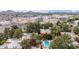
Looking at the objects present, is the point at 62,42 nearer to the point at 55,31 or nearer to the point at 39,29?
the point at 55,31

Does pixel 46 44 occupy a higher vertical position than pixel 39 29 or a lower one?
lower

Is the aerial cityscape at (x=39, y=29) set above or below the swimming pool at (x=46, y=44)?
above

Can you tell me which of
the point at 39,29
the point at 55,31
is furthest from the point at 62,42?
the point at 39,29

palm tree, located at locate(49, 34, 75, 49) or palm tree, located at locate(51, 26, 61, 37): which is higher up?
palm tree, located at locate(51, 26, 61, 37)

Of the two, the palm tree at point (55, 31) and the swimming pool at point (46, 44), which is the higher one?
the palm tree at point (55, 31)

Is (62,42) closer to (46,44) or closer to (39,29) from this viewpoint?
(46,44)

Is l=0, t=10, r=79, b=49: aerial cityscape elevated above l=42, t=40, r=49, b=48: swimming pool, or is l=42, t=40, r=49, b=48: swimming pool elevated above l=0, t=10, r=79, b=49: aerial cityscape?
l=0, t=10, r=79, b=49: aerial cityscape
